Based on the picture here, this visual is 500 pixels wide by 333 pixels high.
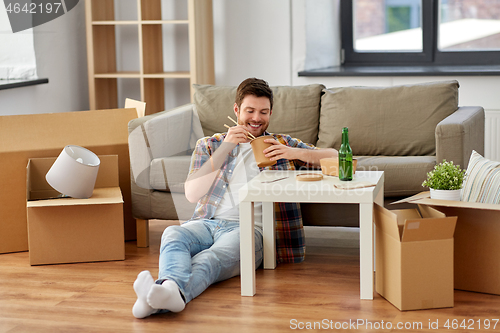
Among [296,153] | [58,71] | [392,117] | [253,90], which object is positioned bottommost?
[296,153]

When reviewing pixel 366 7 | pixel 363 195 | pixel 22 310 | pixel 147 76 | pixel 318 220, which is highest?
pixel 366 7

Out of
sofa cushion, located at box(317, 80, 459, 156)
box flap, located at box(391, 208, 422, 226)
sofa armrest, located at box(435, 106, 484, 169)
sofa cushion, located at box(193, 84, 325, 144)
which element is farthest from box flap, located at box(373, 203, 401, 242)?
sofa cushion, located at box(193, 84, 325, 144)

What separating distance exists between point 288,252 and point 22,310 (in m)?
1.06

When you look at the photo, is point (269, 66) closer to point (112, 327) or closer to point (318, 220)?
point (318, 220)

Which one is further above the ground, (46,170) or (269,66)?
(269,66)

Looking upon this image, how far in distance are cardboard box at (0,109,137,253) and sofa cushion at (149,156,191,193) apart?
0.21 m

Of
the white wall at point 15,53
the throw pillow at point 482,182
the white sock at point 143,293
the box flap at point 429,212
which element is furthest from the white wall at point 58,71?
the throw pillow at point 482,182

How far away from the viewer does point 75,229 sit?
264 centimetres

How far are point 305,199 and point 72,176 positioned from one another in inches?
43.7

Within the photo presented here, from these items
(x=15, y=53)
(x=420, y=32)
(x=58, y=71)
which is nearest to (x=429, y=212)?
(x=420, y=32)

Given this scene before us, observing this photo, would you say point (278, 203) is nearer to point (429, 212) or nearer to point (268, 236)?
point (268, 236)

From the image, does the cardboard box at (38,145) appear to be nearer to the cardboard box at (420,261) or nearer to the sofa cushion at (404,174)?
the sofa cushion at (404,174)

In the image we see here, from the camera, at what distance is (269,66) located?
13.6 feet

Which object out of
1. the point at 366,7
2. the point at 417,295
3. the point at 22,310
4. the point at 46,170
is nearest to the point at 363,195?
the point at 417,295
